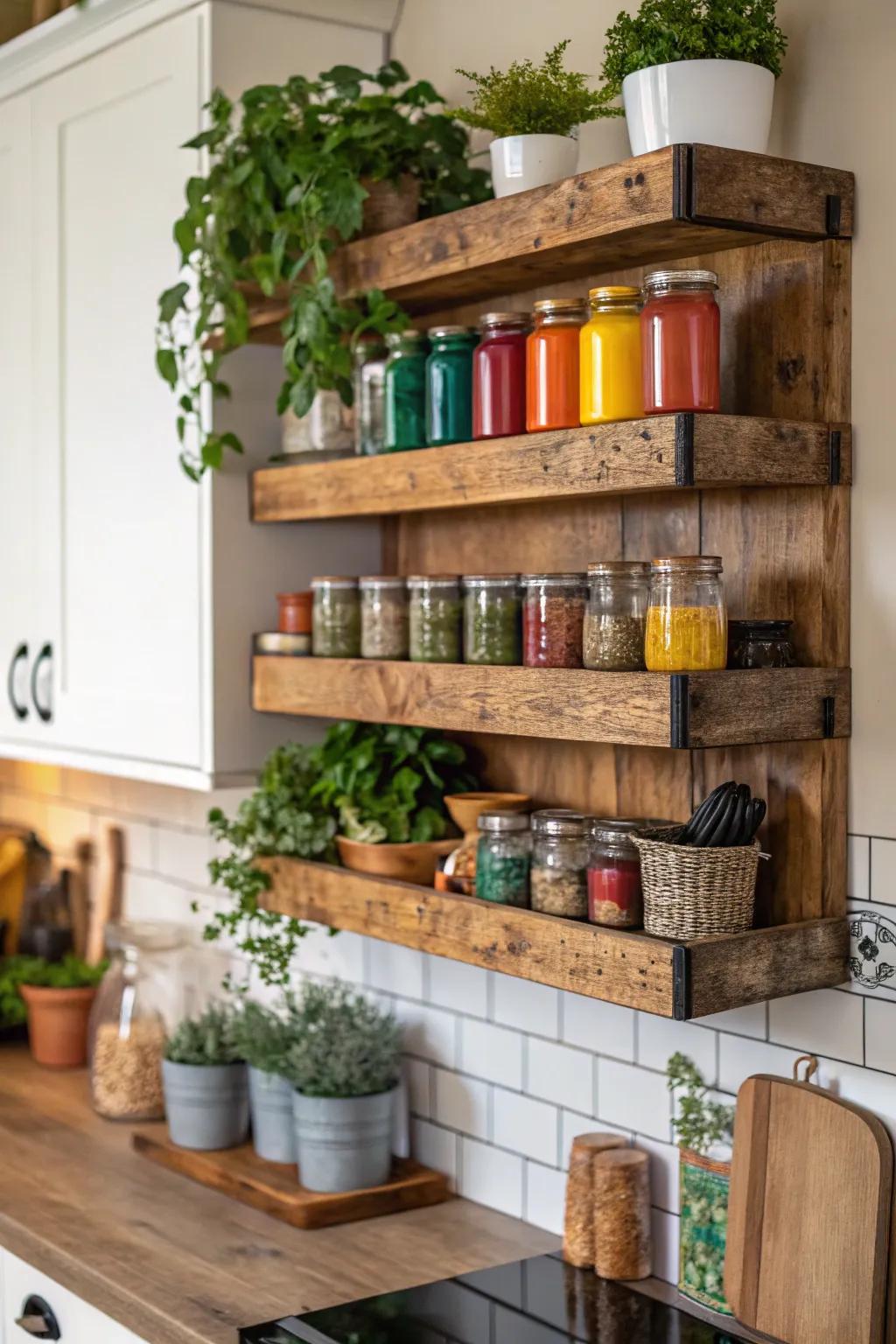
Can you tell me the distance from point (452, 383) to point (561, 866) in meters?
0.62

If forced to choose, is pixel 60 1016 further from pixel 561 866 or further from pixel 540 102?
pixel 540 102

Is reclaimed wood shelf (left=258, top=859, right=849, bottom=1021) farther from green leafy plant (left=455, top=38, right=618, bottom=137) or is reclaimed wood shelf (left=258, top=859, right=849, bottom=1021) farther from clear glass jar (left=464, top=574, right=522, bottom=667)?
green leafy plant (left=455, top=38, right=618, bottom=137)

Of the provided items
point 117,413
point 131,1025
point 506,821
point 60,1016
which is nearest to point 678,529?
point 506,821

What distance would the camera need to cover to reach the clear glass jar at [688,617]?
5.59ft

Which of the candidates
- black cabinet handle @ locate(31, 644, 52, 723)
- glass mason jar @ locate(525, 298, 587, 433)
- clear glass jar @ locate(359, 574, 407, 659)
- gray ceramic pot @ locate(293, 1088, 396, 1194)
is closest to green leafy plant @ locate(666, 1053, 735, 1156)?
gray ceramic pot @ locate(293, 1088, 396, 1194)

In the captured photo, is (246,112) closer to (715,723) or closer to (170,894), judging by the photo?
(715,723)

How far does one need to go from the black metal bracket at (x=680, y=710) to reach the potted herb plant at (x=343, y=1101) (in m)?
0.91

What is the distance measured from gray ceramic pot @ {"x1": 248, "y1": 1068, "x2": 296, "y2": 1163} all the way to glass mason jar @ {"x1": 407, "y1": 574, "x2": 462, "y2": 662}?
729mm

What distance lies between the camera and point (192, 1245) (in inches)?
85.0

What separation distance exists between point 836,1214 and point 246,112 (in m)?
1.60

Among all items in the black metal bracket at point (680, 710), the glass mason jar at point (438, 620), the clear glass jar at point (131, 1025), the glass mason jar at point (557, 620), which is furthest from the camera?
the clear glass jar at point (131, 1025)

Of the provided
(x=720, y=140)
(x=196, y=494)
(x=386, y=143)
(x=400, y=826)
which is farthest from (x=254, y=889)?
(x=720, y=140)

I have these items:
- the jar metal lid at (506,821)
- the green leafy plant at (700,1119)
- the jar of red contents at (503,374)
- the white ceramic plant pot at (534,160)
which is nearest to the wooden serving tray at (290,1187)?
the green leafy plant at (700,1119)

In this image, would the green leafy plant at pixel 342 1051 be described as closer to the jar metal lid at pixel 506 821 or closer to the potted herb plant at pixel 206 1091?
the potted herb plant at pixel 206 1091
